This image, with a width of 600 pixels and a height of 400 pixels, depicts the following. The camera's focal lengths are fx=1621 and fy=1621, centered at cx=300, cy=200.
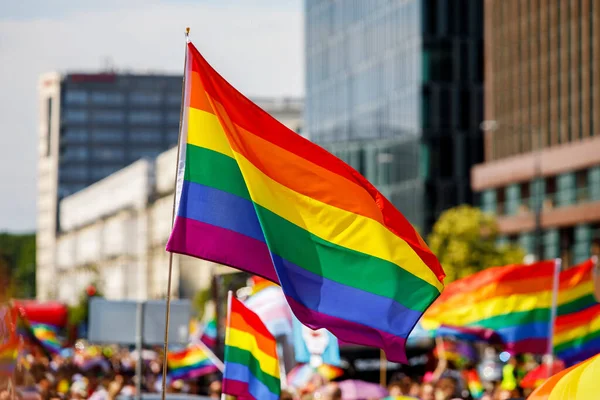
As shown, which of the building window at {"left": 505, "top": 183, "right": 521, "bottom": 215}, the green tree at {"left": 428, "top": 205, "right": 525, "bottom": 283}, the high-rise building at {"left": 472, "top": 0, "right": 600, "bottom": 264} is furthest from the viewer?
the building window at {"left": 505, "top": 183, "right": 521, "bottom": 215}

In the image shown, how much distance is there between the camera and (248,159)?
9.87 m

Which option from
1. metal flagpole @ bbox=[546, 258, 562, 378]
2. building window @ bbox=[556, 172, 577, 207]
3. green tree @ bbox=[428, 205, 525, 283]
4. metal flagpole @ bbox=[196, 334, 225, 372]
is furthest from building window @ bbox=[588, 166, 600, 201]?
metal flagpole @ bbox=[546, 258, 562, 378]

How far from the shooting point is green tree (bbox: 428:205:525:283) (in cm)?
5681

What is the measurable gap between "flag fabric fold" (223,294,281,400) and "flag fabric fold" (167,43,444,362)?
2.56 meters

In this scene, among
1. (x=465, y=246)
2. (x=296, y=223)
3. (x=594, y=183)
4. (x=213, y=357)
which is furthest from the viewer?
(x=594, y=183)

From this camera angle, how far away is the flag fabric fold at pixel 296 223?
374 inches

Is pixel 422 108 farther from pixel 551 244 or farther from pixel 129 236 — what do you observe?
pixel 129 236

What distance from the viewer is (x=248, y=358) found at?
12625mm

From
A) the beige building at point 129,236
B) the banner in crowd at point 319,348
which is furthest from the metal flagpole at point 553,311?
the beige building at point 129,236

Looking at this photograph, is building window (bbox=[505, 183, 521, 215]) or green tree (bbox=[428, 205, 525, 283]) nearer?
green tree (bbox=[428, 205, 525, 283])

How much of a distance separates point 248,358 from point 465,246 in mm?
44968

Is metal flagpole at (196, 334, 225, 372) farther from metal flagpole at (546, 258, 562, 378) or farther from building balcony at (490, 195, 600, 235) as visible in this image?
building balcony at (490, 195, 600, 235)

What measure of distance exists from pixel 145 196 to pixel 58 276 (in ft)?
154

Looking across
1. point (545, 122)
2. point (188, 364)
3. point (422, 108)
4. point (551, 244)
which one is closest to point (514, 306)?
point (188, 364)
